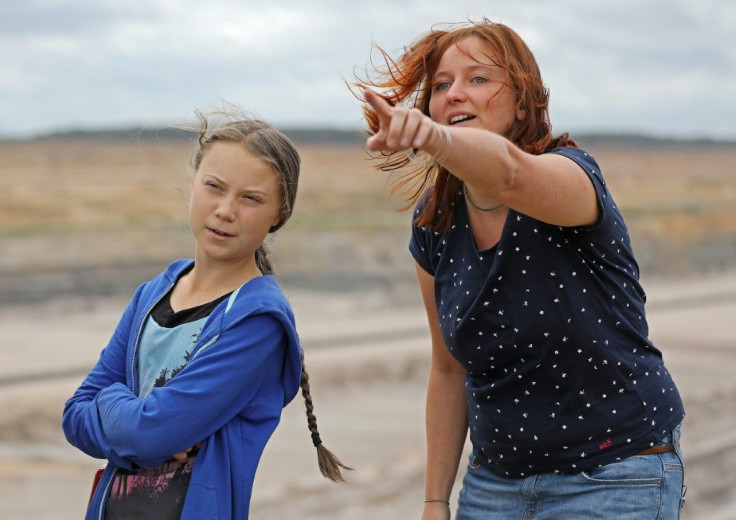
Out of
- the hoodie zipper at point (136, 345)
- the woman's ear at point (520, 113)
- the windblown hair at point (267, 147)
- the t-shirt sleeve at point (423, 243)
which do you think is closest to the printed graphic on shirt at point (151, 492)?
the hoodie zipper at point (136, 345)

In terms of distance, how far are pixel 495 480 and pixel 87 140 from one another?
44318mm

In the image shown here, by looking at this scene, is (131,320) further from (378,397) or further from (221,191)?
(378,397)

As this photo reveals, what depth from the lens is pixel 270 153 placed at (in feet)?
8.24

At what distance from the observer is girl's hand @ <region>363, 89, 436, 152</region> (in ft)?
6.31

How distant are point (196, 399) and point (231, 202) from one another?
45cm

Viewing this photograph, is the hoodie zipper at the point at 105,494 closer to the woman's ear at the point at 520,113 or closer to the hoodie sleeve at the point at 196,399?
the hoodie sleeve at the point at 196,399

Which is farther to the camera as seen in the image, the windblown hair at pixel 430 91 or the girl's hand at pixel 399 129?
the windblown hair at pixel 430 91

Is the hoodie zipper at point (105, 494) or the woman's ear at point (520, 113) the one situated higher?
the woman's ear at point (520, 113)

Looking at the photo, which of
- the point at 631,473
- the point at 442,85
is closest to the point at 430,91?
the point at 442,85

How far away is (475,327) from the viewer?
8.13ft

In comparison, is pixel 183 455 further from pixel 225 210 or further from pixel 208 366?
pixel 225 210

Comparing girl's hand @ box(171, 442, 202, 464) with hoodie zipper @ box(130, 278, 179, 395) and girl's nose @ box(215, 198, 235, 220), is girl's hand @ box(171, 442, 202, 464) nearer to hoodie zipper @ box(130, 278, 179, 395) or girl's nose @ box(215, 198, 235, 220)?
hoodie zipper @ box(130, 278, 179, 395)

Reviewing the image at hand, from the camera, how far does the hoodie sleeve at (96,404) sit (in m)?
2.36

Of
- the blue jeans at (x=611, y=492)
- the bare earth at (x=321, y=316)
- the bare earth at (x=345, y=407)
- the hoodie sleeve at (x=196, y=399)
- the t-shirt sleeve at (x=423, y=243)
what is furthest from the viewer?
the bare earth at (x=321, y=316)
